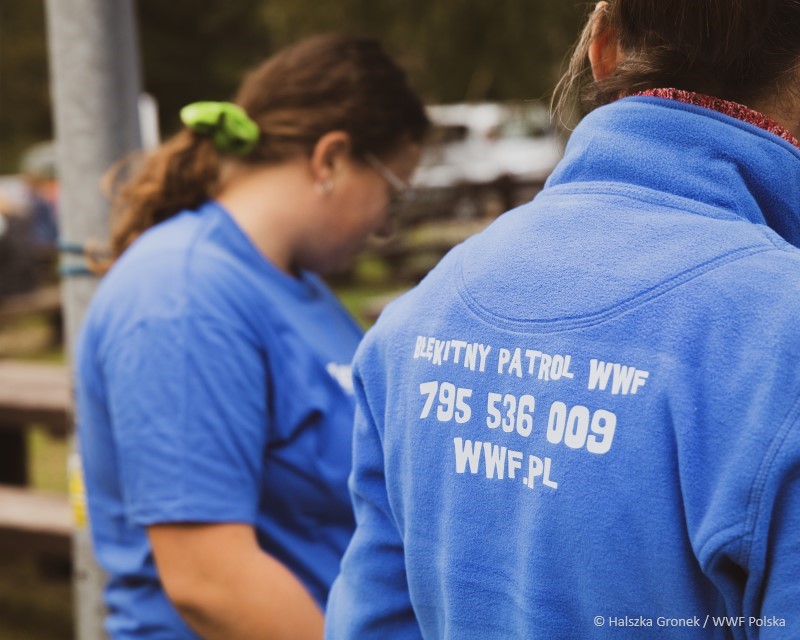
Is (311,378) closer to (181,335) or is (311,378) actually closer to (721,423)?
(181,335)

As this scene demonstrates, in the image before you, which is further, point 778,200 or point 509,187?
point 509,187

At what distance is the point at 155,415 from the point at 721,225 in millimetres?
1123

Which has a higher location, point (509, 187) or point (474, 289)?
point (474, 289)

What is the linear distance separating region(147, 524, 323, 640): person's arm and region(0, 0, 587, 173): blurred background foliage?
91 cm

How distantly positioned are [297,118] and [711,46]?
1214mm

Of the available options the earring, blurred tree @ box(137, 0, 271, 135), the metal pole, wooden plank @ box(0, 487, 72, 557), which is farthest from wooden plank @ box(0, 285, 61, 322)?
blurred tree @ box(137, 0, 271, 135)

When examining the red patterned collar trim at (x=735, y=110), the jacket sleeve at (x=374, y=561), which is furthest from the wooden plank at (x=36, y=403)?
the red patterned collar trim at (x=735, y=110)

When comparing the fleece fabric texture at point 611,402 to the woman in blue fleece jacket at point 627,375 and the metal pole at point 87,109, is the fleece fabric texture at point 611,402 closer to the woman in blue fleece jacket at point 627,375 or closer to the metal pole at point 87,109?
the woman in blue fleece jacket at point 627,375

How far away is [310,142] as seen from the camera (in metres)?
2.17

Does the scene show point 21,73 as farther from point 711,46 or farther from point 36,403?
point 711,46

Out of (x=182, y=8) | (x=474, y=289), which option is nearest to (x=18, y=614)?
(x=474, y=289)

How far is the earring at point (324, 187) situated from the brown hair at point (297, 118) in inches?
2.9

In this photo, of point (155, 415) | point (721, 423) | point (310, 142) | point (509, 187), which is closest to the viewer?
point (721, 423)

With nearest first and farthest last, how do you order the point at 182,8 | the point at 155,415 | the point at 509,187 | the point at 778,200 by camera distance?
1. the point at 778,200
2. the point at 155,415
3. the point at 509,187
4. the point at 182,8
